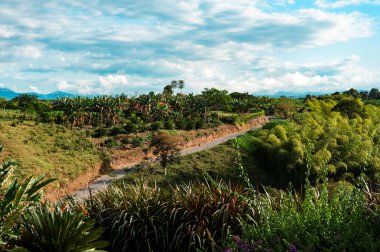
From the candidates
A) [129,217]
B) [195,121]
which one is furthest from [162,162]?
[129,217]

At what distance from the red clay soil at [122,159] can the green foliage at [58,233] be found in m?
12.5

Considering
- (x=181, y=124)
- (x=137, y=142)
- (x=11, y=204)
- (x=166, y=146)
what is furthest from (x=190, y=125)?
(x=11, y=204)

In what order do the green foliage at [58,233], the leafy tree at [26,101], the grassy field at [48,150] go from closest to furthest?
1. the green foliage at [58,233]
2. the grassy field at [48,150]
3. the leafy tree at [26,101]

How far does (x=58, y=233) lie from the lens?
593cm

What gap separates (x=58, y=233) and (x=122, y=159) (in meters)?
26.1

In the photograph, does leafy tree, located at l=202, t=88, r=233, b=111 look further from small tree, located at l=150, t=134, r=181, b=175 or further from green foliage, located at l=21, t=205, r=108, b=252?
green foliage, located at l=21, t=205, r=108, b=252

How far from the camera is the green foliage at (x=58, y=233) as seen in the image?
5883 millimetres

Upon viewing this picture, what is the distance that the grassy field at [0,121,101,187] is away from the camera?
92.0 feet

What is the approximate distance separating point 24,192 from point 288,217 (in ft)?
13.0

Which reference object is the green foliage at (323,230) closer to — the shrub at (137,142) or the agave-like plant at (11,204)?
the agave-like plant at (11,204)

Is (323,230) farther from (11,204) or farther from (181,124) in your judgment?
(181,124)

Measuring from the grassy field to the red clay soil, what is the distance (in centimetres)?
55

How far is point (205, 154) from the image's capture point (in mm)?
33312

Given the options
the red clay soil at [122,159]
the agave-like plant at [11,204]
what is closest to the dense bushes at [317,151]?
the red clay soil at [122,159]
